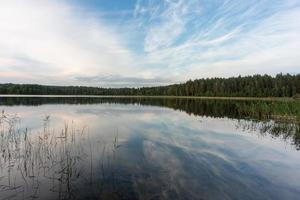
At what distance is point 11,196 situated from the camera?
5688 millimetres

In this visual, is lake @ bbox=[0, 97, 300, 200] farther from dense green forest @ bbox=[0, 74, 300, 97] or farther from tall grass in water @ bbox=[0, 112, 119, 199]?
dense green forest @ bbox=[0, 74, 300, 97]

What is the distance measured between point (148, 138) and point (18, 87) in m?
119

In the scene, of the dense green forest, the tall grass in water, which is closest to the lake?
the tall grass in water

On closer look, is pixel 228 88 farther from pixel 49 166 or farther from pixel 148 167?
pixel 49 166

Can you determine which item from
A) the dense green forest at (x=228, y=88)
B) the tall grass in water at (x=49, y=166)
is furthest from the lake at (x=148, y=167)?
the dense green forest at (x=228, y=88)

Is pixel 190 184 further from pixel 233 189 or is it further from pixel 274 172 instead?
pixel 274 172

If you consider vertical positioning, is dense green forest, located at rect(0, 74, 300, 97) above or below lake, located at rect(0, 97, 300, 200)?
above

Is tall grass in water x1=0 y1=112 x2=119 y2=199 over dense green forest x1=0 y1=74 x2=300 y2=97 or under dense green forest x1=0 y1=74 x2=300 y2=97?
under

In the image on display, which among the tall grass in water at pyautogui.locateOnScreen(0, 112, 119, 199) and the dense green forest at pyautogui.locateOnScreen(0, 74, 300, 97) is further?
the dense green forest at pyautogui.locateOnScreen(0, 74, 300, 97)

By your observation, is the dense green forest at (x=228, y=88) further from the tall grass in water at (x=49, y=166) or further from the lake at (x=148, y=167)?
the tall grass in water at (x=49, y=166)

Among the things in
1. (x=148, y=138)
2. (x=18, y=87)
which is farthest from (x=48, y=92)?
(x=148, y=138)

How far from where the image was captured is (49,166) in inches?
316

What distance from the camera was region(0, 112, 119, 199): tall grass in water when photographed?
6055 millimetres

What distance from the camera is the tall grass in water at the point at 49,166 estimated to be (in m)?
6.05
